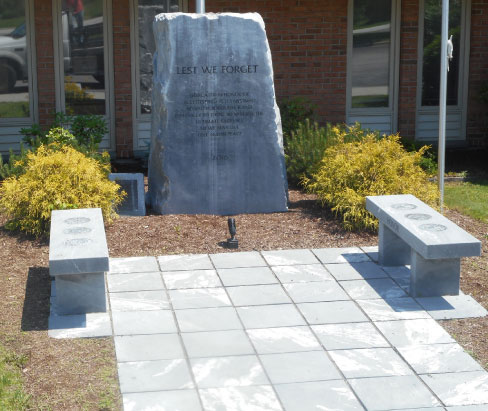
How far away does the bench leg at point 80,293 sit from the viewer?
684 cm

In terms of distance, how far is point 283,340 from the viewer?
647 cm

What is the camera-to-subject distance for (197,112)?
32.2 ft

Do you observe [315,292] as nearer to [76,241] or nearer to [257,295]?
[257,295]

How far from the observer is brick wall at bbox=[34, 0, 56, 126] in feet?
41.4

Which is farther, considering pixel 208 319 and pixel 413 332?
pixel 208 319

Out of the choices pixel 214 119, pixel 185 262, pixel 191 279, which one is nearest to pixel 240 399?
pixel 191 279

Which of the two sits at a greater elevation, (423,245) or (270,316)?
(423,245)

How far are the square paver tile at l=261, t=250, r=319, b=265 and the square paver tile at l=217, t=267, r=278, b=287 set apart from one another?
26 cm

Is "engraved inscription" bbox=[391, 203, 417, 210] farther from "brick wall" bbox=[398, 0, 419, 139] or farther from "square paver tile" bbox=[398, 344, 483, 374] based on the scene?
"brick wall" bbox=[398, 0, 419, 139]

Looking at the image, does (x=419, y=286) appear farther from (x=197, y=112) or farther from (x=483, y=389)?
(x=197, y=112)

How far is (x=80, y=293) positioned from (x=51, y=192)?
2.30 meters

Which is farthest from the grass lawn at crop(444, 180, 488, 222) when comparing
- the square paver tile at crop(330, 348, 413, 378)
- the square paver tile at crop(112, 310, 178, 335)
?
the square paver tile at crop(112, 310, 178, 335)

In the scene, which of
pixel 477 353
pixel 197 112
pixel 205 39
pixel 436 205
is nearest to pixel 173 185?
pixel 197 112

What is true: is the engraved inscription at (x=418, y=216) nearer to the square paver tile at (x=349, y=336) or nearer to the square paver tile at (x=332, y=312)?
the square paver tile at (x=332, y=312)
